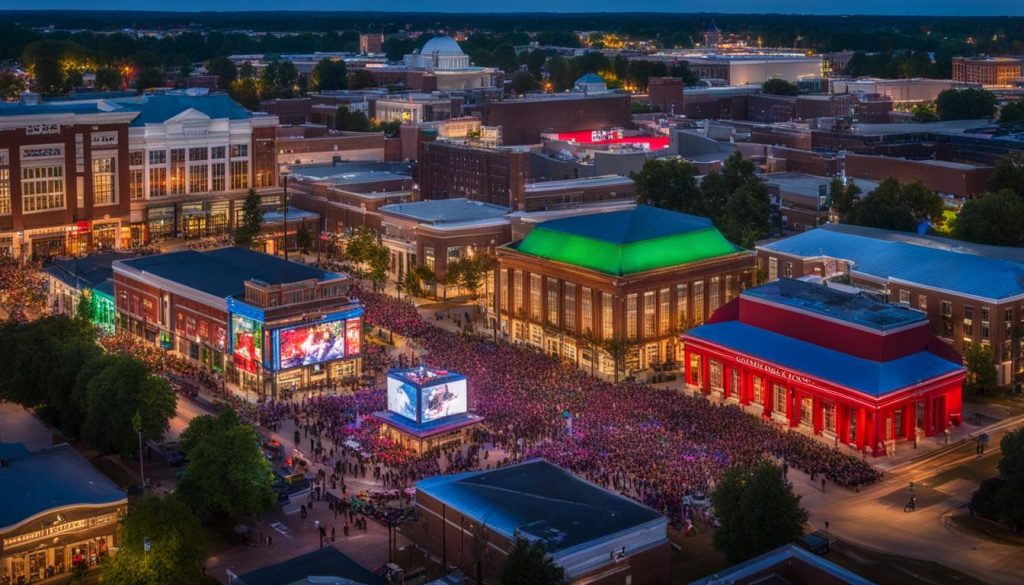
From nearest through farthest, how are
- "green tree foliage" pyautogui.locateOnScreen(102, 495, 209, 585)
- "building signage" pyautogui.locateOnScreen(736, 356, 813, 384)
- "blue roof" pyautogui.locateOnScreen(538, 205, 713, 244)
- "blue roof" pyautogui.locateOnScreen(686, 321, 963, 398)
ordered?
"green tree foliage" pyautogui.locateOnScreen(102, 495, 209, 585) < "blue roof" pyautogui.locateOnScreen(686, 321, 963, 398) < "building signage" pyautogui.locateOnScreen(736, 356, 813, 384) < "blue roof" pyautogui.locateOnScreen(538, 205, 713, 244)

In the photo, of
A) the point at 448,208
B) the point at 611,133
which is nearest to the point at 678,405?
the point at 448,208

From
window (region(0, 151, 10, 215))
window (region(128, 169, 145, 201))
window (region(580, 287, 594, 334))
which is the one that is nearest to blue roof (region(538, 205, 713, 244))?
window (region(580, 287, 594, 334))

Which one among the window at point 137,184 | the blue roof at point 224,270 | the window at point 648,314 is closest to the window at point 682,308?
the window at point 648,314

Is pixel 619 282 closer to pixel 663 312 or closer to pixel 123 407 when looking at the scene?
pixel 663 312

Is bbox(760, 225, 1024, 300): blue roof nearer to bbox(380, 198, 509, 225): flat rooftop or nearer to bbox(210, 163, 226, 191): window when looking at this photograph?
bbox(380, 198, 509, 225): flat rooftop

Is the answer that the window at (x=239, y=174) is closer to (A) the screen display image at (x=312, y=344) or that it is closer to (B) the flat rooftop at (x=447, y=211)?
(B) the flat rooftop at (x=447, y=211)

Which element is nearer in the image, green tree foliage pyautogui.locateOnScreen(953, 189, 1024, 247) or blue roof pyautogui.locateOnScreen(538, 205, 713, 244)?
blue roof pyautogui.locateOnScreen(538, 205, 713, 244)

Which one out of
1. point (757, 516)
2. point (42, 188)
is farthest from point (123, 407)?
point (42, 188)
